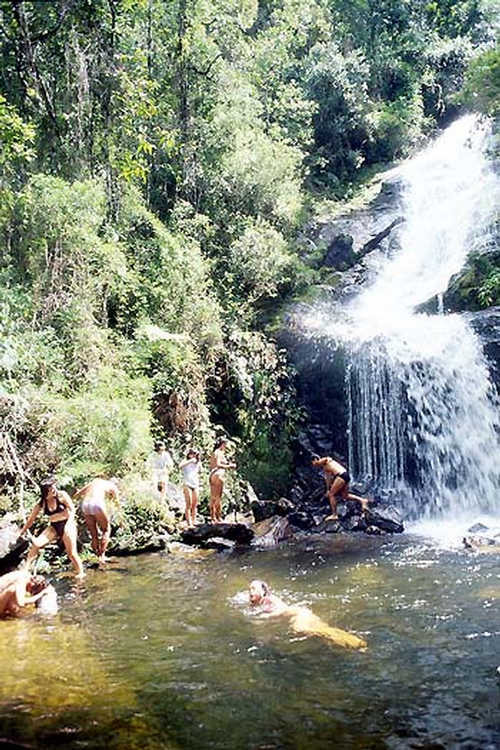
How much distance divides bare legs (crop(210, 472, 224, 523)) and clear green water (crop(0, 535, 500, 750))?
3408 millimetres

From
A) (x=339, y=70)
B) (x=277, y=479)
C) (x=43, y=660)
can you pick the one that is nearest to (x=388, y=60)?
(x=339, y=70)

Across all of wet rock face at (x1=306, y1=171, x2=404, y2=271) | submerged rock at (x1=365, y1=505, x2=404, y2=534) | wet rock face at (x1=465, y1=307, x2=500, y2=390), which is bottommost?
submerged rock at (x1=365, y1=505, x2=404, y2=534)

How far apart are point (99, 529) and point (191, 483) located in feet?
8.07

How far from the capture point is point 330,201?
1025 inches

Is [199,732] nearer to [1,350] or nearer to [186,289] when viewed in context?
[1,350]

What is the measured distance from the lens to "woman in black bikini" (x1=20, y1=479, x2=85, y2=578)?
950 cm

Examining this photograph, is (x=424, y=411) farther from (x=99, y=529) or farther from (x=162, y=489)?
(x=99, y=529)

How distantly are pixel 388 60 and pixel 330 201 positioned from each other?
31.5 ft

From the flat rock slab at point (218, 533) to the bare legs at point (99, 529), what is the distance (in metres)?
1.63

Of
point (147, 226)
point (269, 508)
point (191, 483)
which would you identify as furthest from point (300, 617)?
point (147, 226)

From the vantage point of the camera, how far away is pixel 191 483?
41.6ft

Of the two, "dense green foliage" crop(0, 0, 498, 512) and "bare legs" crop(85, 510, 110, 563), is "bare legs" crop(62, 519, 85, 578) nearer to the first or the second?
"bare legs" crop(85, 510, 110, 563)

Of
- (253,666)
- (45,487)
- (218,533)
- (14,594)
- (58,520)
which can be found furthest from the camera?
(218,533)

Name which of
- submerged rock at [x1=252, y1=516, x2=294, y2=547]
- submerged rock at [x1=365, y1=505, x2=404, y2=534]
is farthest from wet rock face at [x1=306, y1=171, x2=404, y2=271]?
submerged rock at [x1=252, y1=516, x2=294, y2=547]
